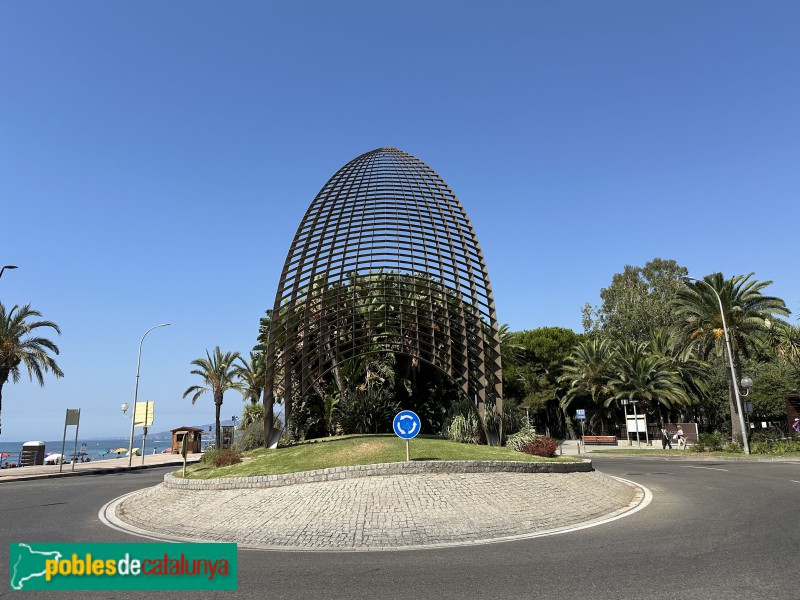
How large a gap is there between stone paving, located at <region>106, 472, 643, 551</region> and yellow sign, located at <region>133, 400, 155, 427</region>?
74.3 ft

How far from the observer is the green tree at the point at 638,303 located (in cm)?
6066

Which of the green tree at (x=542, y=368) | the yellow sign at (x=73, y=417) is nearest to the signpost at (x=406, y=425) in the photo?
the yellow sign at (x=73, y=417)

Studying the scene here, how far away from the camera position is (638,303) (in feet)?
203

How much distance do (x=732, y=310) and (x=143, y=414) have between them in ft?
132

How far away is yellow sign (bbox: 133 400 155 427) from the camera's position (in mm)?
34938

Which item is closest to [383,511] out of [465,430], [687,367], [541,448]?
[541,448]

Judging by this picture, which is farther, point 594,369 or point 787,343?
point 594,369

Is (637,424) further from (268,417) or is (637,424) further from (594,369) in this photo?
(268,417)

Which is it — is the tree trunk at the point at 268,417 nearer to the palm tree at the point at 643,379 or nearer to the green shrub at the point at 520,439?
the green shrub at the point at 520,439

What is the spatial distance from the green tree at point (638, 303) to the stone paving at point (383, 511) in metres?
46.1

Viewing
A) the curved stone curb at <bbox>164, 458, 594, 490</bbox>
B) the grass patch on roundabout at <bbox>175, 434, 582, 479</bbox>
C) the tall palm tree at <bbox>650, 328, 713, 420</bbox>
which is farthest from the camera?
the tall palm tree at <bbox>650, 328, 713, 420</bbox>

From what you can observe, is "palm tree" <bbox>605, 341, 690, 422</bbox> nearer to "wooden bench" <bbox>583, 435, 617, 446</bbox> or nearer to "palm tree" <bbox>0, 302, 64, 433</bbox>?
"wooden bench" <bbox>583, 435, 617, 446</bbox>

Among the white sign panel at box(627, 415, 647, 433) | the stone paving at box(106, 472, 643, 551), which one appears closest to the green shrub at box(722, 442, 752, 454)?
the white sign panel at box(627, 415, 647, 433)

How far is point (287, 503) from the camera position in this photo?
11.6m
